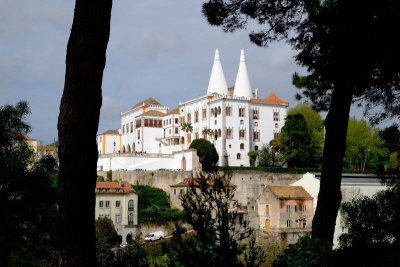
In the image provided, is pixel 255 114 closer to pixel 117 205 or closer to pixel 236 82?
pixel 236 82

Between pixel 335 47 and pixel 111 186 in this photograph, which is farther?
pixel 111 186

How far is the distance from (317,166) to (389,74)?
143 ft

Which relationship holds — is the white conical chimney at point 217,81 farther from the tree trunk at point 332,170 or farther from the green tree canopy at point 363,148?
the tree trunk at point 332,170

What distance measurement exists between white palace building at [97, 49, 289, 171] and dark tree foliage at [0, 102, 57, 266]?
3513 centimetres

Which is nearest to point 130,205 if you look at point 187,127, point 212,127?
point 212,127

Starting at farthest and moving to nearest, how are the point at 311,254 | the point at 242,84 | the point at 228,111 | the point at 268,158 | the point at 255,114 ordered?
the point at 242,84 → the point at 255,114 → the point at 228,111 → the point at 268,158 → the point at 311,254

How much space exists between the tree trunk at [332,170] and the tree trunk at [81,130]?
5798 millimetres

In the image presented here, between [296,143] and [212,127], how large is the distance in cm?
1037

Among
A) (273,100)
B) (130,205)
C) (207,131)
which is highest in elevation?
(273,100)

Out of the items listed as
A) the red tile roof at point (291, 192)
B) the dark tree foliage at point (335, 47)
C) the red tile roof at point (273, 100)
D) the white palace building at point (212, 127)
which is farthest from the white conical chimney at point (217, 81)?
the dark tree foliage at point (335, 47)

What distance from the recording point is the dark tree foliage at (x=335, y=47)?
393 inches

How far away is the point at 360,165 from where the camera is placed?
187 ft

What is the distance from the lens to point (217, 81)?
2488 inches

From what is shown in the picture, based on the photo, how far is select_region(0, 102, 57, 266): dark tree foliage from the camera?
20.6ft
